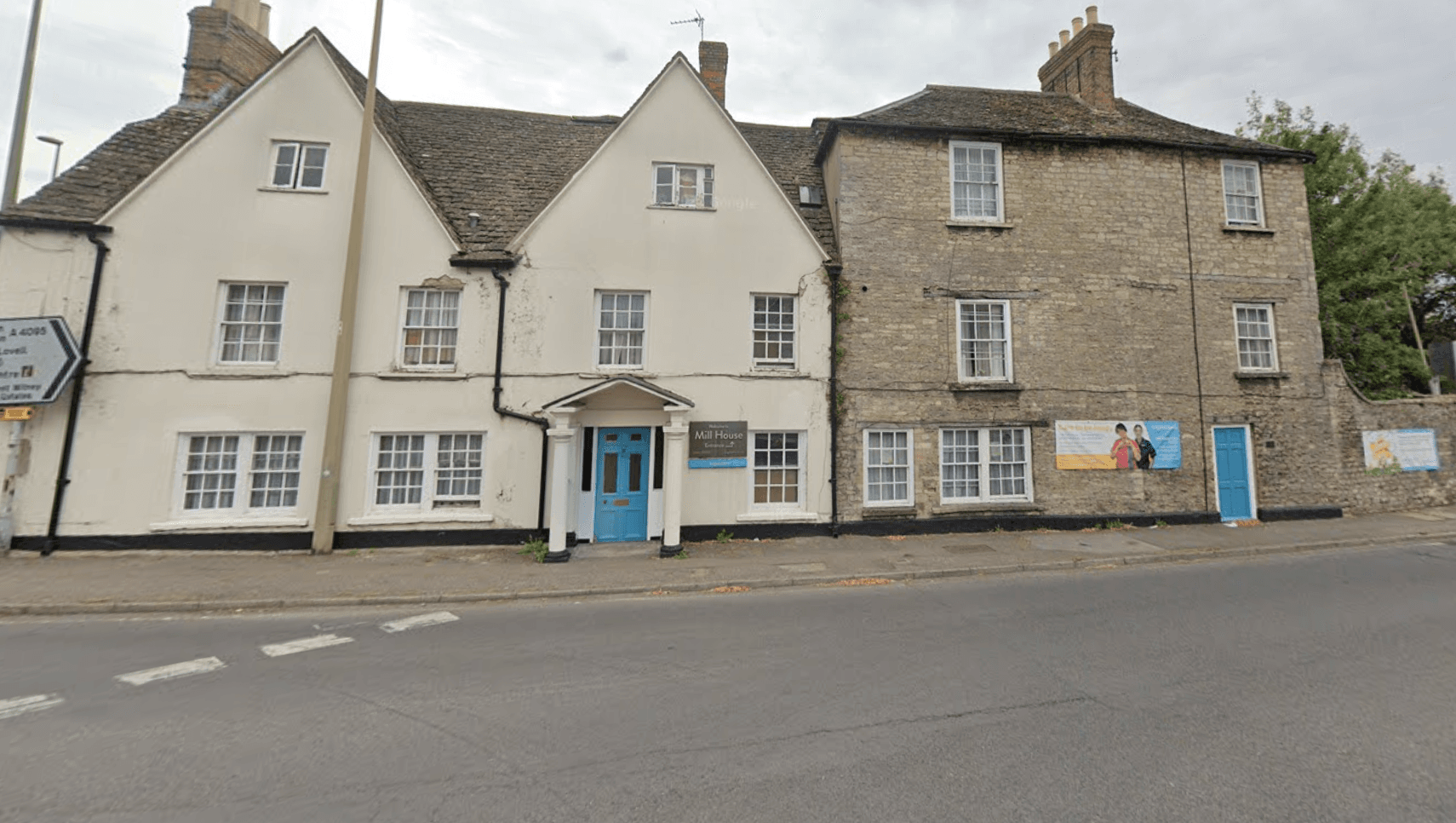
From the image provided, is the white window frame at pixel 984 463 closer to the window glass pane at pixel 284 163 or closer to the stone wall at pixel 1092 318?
the stone wall at pixel 1092 318

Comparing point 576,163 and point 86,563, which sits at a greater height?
point 576,163

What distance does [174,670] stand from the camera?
18.8 ft

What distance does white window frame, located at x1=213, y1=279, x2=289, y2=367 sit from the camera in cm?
1141

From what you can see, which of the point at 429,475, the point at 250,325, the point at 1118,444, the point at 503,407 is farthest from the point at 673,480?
the point at 1118,444

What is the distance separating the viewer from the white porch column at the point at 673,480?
11062mm

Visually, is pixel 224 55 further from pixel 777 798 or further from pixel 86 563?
pixel 777 798

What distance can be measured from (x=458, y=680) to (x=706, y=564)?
535 cm

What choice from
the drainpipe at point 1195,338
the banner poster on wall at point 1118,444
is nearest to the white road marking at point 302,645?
the banner poster on wall at point 1118,444

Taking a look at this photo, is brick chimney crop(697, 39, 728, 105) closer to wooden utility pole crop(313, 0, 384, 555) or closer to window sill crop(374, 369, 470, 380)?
wooden utility pole crop(313, 0, 384, 555)

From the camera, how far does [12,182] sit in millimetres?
11078

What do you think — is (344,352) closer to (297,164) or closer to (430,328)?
(430,328)

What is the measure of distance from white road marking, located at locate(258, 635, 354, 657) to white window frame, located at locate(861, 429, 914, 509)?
32.9 ft

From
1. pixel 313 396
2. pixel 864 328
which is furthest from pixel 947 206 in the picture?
pixel 313 396

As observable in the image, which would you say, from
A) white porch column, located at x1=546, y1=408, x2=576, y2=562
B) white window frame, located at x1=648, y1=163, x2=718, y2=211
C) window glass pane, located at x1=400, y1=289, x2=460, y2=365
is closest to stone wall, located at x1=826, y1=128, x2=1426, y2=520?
white window frame, located at x1=648, y1=163, x2=718, y2=211
